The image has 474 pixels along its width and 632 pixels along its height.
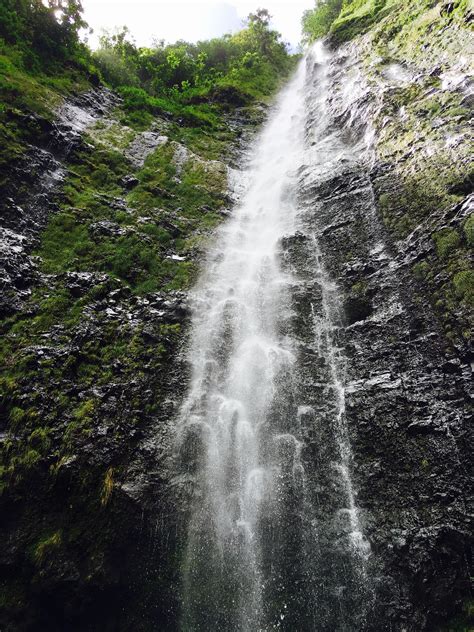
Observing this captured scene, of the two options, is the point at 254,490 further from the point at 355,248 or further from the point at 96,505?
the point at 355,248

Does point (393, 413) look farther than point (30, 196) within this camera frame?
No

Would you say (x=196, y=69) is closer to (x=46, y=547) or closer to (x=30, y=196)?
(x=30, y=196)

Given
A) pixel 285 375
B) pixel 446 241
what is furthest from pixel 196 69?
pixel 285 375

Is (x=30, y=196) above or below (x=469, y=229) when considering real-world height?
above

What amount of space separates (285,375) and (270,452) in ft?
6.55

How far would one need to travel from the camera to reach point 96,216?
43.4 feet

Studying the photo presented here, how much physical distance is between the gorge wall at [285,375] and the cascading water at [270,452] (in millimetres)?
64

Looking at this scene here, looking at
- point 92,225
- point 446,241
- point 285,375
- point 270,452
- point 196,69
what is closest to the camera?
point 270,452

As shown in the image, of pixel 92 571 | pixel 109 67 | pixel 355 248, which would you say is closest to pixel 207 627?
pixel 92 571

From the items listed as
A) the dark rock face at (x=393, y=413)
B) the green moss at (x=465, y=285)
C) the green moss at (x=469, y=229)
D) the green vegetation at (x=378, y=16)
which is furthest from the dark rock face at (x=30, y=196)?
the green vegetation at (x=378, y=16)

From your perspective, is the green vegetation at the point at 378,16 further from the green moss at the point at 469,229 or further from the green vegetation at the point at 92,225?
the green moss at the point at 469,229

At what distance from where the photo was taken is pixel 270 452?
8266 mm

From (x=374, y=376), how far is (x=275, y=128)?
19.5 m

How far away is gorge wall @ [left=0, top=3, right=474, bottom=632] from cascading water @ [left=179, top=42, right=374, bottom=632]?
2.5 inches
